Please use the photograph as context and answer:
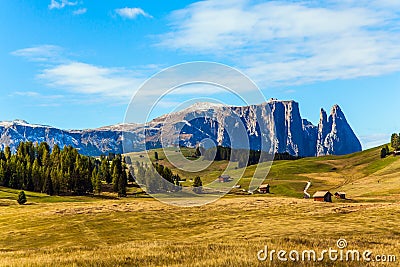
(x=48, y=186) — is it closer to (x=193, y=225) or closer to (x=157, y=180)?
(x=157, y=180)

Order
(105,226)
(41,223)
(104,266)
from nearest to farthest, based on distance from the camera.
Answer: (104,266) → (105,226) → (41,223)

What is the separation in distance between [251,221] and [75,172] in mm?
94508

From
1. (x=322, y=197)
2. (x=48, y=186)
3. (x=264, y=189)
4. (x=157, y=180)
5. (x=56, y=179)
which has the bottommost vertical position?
(x=322, y=197)

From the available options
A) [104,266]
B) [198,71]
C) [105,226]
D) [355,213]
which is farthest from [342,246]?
[355,213]

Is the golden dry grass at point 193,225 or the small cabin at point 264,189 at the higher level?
the small cabin at point 264,189

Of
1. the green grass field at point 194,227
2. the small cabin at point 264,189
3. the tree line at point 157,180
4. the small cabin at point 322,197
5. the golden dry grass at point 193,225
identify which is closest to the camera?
the green grass field at point 194,227

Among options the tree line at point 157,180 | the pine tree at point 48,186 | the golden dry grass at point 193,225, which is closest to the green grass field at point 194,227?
the golden dry grass at point 193,225

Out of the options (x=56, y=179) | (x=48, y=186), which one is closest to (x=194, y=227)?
(x=48, y=186)

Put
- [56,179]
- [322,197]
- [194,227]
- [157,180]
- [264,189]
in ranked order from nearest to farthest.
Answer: [194,227] → [322,197] → [56,179] → [157,180] → [264,189]

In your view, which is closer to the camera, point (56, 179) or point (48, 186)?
point (48, 186)

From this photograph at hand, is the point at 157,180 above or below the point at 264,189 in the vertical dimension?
above

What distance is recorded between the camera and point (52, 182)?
14650cm

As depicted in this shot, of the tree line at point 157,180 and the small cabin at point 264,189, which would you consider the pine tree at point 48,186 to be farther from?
the small cabin at point 264,189

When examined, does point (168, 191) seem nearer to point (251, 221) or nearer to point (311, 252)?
point (251, 221)
